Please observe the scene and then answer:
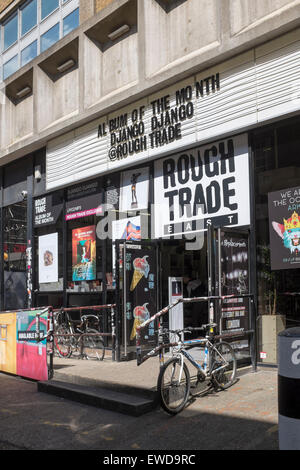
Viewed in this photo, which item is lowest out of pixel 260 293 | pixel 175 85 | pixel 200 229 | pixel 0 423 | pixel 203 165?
pixel 0 423

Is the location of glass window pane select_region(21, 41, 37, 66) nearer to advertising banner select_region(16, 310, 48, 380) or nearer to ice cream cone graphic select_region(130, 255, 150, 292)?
ice cream cone graphic select_region(130, 255, 150, 292)

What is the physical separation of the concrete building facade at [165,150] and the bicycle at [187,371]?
615mm

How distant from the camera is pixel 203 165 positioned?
9422 mm

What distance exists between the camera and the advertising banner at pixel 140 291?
9.45 metres

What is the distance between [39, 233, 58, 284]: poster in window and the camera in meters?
13.2

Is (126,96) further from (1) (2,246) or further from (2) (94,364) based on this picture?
(1) (2,246)

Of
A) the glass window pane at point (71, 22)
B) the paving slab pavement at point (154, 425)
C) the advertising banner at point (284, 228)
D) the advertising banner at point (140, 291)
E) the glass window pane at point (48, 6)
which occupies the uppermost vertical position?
the glass window pane at point (48, 6)

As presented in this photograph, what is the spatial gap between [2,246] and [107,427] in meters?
10.9

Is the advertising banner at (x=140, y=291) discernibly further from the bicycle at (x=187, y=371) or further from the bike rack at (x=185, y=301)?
the bicycle at (x=187, y=371)

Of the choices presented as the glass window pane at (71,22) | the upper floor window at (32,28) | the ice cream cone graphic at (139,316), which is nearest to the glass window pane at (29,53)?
the upper floor window at (32,28)

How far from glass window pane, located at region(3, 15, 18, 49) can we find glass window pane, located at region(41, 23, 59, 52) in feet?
6.37

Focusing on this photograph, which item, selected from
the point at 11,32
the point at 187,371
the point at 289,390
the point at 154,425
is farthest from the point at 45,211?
the point at 289,390
